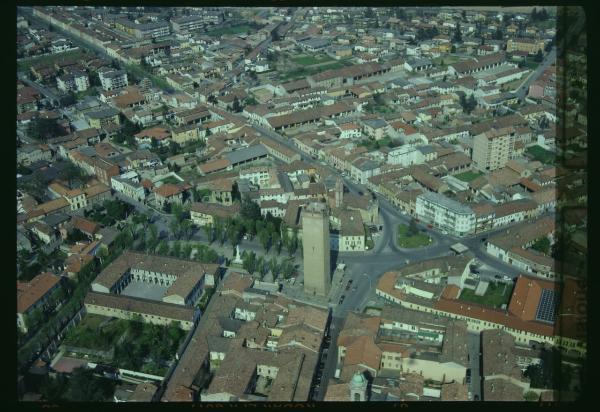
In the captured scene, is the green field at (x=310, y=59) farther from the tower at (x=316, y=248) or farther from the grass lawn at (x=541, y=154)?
the tower at (x=316, y=248)

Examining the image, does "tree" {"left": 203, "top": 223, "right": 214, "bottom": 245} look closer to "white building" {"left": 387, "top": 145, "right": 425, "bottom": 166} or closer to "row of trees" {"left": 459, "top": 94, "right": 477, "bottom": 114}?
"white building" {"left": 387, "top": 145, "right": 425, "bottom": 166}

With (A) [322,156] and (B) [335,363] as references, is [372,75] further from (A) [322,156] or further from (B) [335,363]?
(B) [335,363]

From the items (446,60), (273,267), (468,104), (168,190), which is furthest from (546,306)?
(446,60)

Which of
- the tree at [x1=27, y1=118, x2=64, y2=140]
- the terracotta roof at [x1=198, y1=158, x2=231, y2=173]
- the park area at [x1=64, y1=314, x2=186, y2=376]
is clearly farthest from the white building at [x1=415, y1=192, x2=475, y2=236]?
the tree at [x1=27, y1=118, x2=64, y2=140]

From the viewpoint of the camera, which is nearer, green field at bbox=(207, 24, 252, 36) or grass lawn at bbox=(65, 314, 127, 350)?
grass lawn at bbox=(65, 314, 127, 350)

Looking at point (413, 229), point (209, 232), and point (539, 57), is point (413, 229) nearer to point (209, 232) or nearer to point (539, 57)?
point (209, 232)

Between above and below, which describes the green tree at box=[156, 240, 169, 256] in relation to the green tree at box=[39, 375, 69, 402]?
above

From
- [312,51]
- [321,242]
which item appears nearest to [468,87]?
[312,51]
